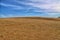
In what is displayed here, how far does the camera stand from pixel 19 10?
3.12m

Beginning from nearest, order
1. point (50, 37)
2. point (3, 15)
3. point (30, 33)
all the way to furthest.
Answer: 1. point (50, 37)
2. point (30, 33)
3. point (3, 15)

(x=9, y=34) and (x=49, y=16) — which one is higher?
(x=49, y=16)

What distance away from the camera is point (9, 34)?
8.29ft

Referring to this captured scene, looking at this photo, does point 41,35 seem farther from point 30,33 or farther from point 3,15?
point 3,15

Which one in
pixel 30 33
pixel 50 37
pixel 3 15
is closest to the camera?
pixel 50 37

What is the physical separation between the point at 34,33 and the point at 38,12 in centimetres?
60

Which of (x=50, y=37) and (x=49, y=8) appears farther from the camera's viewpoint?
(x=49, y=8)

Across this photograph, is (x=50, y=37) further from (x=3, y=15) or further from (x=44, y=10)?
(x=3, y=15)

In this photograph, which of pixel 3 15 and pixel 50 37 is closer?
pixel 50 37

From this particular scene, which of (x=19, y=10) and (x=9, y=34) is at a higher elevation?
(x=19, y=10)

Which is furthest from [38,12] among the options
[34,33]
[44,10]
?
[34,33]

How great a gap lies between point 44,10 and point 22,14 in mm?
493

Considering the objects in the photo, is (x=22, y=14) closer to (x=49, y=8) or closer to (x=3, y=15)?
(x=3, y=15)

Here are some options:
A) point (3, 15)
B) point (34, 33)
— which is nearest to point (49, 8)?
point (34, 33)
